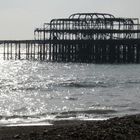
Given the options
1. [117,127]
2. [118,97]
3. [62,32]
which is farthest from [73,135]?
[62,32]

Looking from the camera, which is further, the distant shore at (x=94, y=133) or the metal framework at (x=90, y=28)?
the metal framework at (x=90, y=28)

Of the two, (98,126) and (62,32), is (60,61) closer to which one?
(62,32)

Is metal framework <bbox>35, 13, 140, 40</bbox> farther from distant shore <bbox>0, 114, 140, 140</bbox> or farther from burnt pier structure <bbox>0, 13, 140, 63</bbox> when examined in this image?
distant shore <bbox>0, 114, 140, 140</bbox>

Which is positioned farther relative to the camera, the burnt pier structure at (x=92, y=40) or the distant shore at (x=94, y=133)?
the burnt pier structure at (x=92, y=40)

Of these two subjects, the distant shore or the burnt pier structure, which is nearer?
the distant shore

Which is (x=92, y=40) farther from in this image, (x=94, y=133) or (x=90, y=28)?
(x=94, y=133)

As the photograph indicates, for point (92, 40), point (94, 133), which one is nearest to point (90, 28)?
point (92, 40)

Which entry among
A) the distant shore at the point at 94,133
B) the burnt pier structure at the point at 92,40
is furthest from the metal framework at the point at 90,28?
the distant shore at the point at 94,133

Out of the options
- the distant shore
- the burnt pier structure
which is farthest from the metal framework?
the distant shore

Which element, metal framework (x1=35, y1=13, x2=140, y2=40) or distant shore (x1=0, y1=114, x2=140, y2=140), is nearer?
distant shore (x1=0, y1=114, x2=140, y2=140)

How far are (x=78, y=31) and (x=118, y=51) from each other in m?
7.86

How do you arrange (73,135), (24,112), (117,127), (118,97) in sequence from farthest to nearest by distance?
(118,97)
(24,112)
(117,127)
(73,135)

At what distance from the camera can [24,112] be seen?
23.7 metres

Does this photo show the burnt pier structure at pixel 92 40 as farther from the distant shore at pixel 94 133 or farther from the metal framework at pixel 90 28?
the distant shore at pixel 94 133
